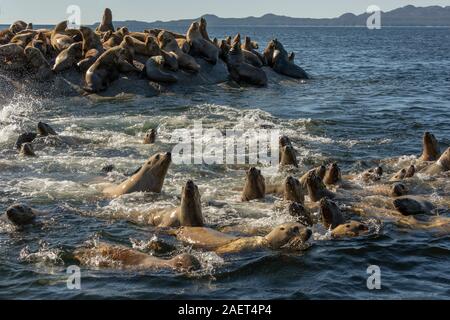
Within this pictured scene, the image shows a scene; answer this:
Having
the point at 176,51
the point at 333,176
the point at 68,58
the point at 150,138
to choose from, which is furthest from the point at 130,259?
the point at 176,51

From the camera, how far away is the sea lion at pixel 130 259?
→ 976 cm

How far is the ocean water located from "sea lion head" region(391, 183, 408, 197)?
0.78 meters

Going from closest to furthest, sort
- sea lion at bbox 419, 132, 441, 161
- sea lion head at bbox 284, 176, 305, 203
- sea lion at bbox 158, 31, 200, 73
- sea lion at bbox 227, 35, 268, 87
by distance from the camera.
Result: sea lion head at bbox 284, 176, 305, 203
sea lion at bbox 419, 132, 441, 161
sea lion at bbox 158, 31, 200, 73
sea lion at bbox 227, 35, 268, 87

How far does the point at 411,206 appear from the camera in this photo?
40.9 ft

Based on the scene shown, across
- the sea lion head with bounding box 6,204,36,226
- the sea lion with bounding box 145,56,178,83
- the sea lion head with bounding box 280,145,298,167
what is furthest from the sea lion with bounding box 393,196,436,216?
the sea lion with bounding box 145,56,178,83

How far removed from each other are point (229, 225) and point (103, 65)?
616 inches

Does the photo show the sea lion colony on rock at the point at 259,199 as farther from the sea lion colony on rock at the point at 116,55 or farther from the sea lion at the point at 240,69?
the sea lion at the point at 240,69

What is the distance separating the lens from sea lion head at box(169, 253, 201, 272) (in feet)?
31.9

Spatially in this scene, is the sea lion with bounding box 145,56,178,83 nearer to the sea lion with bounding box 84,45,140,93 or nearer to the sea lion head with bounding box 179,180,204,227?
the sea lion with bounding box 84,45,140,93

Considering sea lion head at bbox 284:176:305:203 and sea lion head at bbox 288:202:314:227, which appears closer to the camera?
sea lion head at bbox 288:202:314:227

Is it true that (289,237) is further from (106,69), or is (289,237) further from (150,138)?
(106,69)

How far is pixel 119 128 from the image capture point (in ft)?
69.8

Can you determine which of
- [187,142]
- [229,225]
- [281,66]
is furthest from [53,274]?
[281,66]

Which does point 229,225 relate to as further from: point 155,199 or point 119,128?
point 119,128
